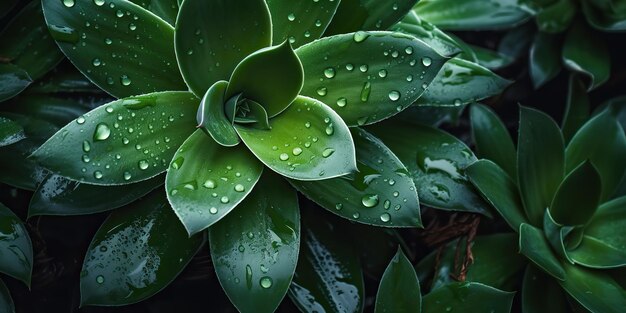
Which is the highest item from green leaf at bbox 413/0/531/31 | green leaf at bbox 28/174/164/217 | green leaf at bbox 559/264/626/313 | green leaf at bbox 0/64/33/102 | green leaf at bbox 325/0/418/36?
green leaf at bbox 325/0/418/36

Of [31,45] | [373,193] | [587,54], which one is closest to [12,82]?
[31,45]

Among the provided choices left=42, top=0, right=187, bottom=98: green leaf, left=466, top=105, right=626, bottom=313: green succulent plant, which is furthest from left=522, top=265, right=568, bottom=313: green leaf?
left=42, top=0, right=187, bottom=98: green leaf

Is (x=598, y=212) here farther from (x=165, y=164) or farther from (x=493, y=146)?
(x=165, y=164)

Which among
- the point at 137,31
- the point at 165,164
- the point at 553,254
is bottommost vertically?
the point at 553,254

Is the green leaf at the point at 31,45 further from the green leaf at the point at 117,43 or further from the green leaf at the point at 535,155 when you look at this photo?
the green leaf at the point at 535,155

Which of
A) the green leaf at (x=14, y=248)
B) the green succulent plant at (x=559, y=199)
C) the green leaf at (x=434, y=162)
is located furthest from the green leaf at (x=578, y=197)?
the green leaf at (x=14, y=248)

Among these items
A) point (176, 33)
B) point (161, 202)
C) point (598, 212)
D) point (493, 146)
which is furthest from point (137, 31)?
point (598, 212)

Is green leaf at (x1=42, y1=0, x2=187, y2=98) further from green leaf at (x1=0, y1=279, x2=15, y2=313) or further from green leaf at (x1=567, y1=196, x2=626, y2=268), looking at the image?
green leaf at (x1=567, y1=196, x2=626, y2=268)
